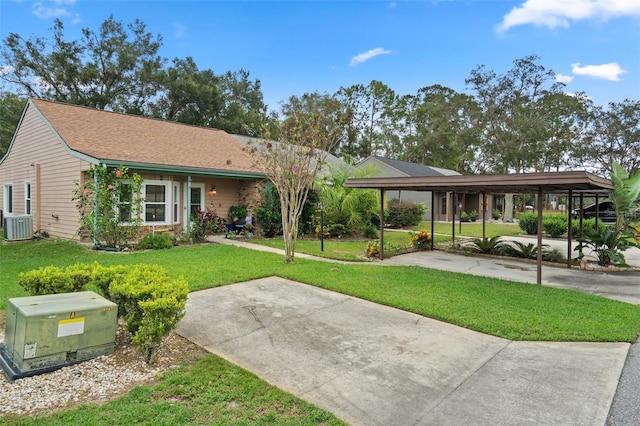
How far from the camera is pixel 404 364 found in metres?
3.68

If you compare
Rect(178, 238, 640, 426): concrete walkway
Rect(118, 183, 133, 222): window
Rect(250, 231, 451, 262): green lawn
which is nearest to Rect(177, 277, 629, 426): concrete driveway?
Rect(178, 238, 640, 426): concrete walkway

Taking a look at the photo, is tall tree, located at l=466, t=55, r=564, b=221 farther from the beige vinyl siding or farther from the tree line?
the beige vinyl siding

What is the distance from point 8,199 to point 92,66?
16151mm

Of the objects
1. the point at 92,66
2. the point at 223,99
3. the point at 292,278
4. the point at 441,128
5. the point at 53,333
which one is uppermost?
the point at 92,66

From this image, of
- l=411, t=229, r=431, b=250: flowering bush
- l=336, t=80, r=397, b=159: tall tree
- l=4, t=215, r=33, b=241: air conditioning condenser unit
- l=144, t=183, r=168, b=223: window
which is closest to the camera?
l=4, t=215, r=33, b=241: air conditioning condenser unit

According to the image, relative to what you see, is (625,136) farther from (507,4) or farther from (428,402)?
(428,402)

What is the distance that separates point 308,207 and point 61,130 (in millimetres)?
8540

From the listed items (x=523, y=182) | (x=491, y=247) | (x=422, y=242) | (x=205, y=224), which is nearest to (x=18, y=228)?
(x=205, y=224)

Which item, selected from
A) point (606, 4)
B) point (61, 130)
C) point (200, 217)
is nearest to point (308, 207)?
point (200, 217)

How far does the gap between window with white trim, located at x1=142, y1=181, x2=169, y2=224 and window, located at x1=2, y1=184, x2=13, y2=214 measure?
25.1 feet

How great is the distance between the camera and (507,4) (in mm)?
11078

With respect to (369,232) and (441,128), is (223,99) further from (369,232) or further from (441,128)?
(369,232)

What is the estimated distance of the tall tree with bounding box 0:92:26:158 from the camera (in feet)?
80.4

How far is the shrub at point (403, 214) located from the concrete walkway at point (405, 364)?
14.1 metres
